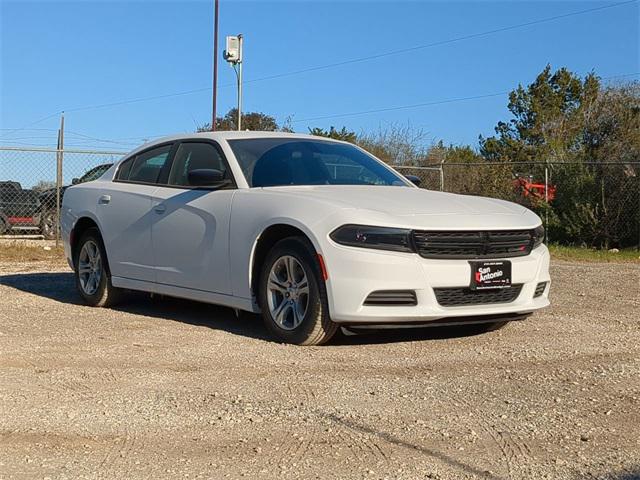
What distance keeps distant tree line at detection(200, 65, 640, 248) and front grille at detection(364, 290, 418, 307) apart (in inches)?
444

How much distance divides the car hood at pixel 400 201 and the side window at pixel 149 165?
1.53 metres

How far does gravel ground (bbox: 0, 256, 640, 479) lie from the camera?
335 centimetres

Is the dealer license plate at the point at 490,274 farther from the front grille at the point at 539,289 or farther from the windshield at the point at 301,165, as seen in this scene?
the windshield at the point at 301,165

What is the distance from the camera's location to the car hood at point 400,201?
5688 millimetres

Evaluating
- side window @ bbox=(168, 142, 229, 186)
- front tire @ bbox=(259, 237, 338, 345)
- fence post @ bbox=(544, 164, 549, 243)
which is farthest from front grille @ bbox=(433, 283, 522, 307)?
fence post @ bbox=(544, 164, 549, 243)

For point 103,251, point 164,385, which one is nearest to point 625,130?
point 103,251

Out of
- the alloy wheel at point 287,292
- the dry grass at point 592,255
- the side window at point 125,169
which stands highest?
the side window at point 125,169

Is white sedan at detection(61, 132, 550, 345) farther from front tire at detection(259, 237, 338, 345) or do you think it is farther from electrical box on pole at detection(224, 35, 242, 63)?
electrical box on pole at detection(224, 35, 242, 63)

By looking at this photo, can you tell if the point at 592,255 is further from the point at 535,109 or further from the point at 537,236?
the point at 535,109

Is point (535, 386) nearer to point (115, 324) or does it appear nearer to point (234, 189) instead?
point (234, 189)

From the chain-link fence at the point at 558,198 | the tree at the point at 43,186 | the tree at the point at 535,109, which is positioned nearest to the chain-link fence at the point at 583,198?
the chain-link fence at the point at 558,198

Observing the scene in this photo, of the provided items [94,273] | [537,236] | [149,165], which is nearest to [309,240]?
[537,236]

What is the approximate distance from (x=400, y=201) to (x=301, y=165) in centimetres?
109

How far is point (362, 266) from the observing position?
5.38 m
